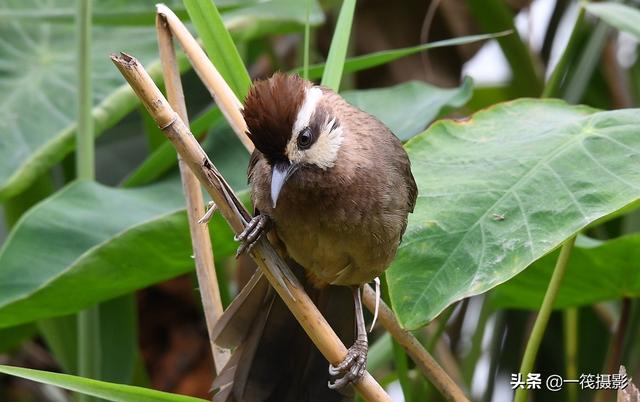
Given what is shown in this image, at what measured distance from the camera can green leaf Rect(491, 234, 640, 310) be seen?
1884mm

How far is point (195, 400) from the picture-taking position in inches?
51.9

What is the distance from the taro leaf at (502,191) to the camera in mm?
1521

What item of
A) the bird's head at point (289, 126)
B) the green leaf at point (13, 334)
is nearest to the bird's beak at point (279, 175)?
the bird's head at point (289, 126)

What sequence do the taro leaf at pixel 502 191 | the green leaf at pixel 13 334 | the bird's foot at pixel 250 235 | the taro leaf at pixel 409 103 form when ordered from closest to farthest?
1. the bird's foot at pixel 250 235
2. the taro leaf at pixel 502 191
3. the taro leaf at pixel 409 103
4. the green leaf at pixel 13 334

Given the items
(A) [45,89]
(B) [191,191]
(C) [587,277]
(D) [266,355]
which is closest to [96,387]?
(B) [191,191]

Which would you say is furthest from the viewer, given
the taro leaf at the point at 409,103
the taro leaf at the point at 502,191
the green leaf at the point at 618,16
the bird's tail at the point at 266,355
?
the taro leaf at the point at 409,103

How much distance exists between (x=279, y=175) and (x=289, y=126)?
8cm

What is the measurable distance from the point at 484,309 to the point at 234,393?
879 millimetres

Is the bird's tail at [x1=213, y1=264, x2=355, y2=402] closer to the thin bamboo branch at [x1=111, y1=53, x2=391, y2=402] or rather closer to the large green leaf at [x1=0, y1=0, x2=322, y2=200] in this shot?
the thin bamboo branch at [x1=111, y1=53, x2=391, y2=402]

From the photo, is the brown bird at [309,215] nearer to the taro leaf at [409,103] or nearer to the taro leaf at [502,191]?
the taro leaf at [502,191]

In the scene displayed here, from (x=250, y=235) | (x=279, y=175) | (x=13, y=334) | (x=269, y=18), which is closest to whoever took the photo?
(x=250, y=235)

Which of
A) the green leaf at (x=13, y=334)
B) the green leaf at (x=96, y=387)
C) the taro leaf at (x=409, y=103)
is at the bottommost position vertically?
the green leaf at (x=13, y=334)

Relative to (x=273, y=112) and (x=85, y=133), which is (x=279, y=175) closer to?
(x=273, y=112)

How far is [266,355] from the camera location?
1754mm
